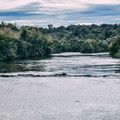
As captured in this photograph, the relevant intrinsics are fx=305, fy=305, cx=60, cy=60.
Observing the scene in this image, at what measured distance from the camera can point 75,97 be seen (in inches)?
1655

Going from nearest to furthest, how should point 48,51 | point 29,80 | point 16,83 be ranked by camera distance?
point 16,83 < point 29,80 < point 48,51

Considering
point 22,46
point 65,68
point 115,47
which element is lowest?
point 65,68

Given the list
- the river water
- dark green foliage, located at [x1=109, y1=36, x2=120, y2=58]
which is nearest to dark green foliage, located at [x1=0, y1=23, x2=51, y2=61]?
dark green foliage, located at [x1=109, y1=36, x2=120, y2=58]

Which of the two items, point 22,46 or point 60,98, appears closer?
point 60,98

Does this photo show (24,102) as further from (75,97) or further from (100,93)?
(100,93)

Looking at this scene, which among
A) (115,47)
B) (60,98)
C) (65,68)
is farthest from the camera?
(115,47)

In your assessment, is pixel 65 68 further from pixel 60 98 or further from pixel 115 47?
pixel 115 47

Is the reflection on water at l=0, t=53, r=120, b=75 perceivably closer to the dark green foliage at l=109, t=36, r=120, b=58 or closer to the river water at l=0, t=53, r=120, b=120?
the river water at l=0, t=53, r=120, b=120

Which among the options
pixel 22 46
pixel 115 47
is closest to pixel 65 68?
pixel 22 46

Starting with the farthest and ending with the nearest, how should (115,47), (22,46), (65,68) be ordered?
1. (115,47)
2. (22,46)
3. (65,68)

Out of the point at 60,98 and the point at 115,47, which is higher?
the point at 115,47

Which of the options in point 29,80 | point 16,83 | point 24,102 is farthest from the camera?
point 29,80

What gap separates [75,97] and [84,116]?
9.58 m

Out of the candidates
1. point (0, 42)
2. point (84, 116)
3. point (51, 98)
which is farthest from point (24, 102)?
point (0, 42)
